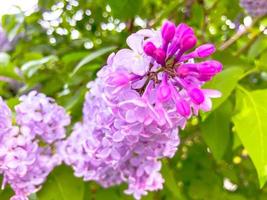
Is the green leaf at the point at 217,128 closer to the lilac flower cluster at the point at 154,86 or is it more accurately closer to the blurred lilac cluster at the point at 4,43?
the lilac flower cluster at the point at 154,86

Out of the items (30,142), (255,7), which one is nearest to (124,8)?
(30,142)

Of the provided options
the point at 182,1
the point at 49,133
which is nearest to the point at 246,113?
the point at 49,133

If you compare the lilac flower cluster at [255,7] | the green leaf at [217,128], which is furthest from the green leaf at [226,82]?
the lilac flower cluster at [255,7]

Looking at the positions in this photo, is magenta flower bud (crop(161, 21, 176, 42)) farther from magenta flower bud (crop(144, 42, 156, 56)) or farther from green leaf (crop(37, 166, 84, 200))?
green leaf (crop(37, 166, 84, 200))

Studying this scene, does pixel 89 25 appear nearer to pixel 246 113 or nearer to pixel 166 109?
pixel 246 113

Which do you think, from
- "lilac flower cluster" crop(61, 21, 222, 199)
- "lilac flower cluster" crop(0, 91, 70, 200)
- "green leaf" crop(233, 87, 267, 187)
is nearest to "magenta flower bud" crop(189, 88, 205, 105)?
"lilac flower cluster" crop(61, 21, 222, 199)

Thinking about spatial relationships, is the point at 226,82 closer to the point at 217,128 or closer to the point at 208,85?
the point at 208,85
